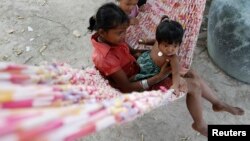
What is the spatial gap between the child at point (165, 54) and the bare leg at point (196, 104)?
4.9 inches

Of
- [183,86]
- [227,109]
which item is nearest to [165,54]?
[183,86]

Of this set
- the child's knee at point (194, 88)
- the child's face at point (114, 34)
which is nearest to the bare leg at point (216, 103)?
the child's knee at point (194, 88)

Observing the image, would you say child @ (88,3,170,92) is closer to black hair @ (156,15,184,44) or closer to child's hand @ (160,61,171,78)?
child's hand @ (160,61,171,78)

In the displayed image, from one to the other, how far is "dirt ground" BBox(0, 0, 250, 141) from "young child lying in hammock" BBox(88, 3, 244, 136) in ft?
1.04

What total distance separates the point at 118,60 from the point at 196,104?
54 cm

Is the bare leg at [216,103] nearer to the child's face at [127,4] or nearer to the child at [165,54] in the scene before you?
the child at [165,54]

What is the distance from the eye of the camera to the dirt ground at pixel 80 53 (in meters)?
2.56

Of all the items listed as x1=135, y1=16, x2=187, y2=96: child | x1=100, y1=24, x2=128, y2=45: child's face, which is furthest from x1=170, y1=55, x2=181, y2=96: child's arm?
x1=100, y1=24, x2=128, y2=45: child's face

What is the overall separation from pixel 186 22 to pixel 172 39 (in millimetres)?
322

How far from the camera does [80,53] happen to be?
10.3 feet

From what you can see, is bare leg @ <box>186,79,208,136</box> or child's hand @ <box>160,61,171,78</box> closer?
child's hand @ <box>160,61,171,78</box>

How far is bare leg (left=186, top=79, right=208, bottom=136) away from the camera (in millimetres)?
2209

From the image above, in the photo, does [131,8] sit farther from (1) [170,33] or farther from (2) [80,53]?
(2) [80,53]

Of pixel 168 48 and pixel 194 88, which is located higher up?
pixel 168 48
